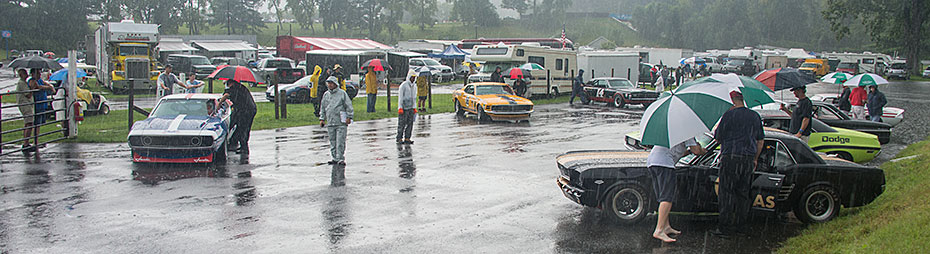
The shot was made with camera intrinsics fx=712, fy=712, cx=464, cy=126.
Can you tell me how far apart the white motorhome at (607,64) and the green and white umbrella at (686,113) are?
29804 millimetres

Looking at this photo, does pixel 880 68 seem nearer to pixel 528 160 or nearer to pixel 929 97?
pixel 929 97

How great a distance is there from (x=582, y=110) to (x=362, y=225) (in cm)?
1891

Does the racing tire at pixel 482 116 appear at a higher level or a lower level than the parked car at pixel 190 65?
lower

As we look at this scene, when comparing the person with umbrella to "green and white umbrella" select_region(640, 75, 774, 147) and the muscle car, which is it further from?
"green and white umbrella" select_region(640, 75, 774, 147)

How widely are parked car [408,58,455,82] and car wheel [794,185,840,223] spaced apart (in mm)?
35848

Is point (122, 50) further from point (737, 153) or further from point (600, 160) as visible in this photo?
point (737, 153)

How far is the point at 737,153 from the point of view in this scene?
23.3 feet

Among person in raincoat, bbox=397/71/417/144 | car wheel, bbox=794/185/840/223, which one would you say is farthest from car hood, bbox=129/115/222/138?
car wheel, bbox=794/185/840/223

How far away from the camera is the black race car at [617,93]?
26.9 m

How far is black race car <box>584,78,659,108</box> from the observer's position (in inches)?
1059

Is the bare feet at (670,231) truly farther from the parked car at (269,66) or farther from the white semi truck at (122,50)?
the parked car at (269,66)

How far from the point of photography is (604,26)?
134m

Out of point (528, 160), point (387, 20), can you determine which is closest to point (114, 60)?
point (528, 160)

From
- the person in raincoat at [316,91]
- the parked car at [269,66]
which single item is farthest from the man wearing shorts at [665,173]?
the parked car at [269,66]
